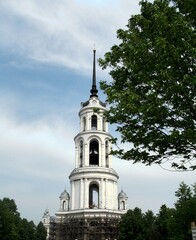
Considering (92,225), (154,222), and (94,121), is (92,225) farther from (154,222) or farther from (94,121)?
(94,121)

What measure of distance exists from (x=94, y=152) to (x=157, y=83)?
53354 mm

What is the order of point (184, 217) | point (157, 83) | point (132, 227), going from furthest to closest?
point (132, 227) < point (184, 217) < point (157, 83)

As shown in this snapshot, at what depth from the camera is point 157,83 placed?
49.0ft

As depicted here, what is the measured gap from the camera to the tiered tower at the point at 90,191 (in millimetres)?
62250

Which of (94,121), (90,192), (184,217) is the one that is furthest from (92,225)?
(184,217)

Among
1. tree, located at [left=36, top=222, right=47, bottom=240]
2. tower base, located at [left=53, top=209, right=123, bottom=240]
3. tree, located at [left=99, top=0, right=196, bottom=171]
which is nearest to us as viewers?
tree, located at [left=99, top=0, right=196, bottom=171]

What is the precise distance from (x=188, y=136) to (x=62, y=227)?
54.2 metres

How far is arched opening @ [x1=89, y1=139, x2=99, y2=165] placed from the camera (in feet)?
220

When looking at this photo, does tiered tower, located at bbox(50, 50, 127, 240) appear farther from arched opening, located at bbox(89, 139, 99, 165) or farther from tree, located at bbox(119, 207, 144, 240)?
tree, located at bbox(119, 207, 144, 240)

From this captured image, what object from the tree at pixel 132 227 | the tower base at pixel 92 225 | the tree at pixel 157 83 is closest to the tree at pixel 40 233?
the tower base at pixel 92 225

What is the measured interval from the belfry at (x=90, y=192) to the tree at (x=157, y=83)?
43.8 metres

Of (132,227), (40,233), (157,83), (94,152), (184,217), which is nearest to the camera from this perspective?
(157,83)

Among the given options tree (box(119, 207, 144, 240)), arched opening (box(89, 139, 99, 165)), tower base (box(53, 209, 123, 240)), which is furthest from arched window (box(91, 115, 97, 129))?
tree (box(119, 207, 144, 240))

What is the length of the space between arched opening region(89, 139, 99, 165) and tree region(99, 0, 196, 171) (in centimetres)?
5060
